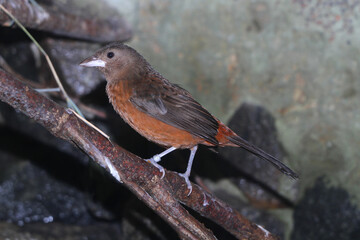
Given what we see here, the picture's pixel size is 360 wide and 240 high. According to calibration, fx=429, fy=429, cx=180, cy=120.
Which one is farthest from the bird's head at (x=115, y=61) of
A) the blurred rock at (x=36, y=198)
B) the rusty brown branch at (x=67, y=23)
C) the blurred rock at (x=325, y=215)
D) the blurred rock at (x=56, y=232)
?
the blurred rock at (x=325, y=215)

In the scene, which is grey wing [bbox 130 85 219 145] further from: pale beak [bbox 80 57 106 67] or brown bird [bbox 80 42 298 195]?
pale beak [bbox 80 57 106 67]

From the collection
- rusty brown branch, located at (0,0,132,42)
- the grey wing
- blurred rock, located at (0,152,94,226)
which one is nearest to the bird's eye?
the grey wing

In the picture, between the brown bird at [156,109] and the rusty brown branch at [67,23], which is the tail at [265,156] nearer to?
the brown bird at [156,109]

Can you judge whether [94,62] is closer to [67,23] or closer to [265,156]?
[67,23]

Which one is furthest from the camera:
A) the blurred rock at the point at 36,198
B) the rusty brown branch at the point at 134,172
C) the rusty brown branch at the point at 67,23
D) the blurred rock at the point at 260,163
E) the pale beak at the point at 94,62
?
the blurred rock at the point at 36,198

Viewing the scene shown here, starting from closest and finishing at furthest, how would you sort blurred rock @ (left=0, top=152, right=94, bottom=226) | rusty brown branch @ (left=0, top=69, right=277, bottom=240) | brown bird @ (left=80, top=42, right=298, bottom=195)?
rusty brown branch @ (left=0, top=69, right=277, bottom=240) → brown bird @ (left=80, top=42, right=298, bottom=195) → blurred rock @ (left=0, top=152, right=94, bottom=226)
